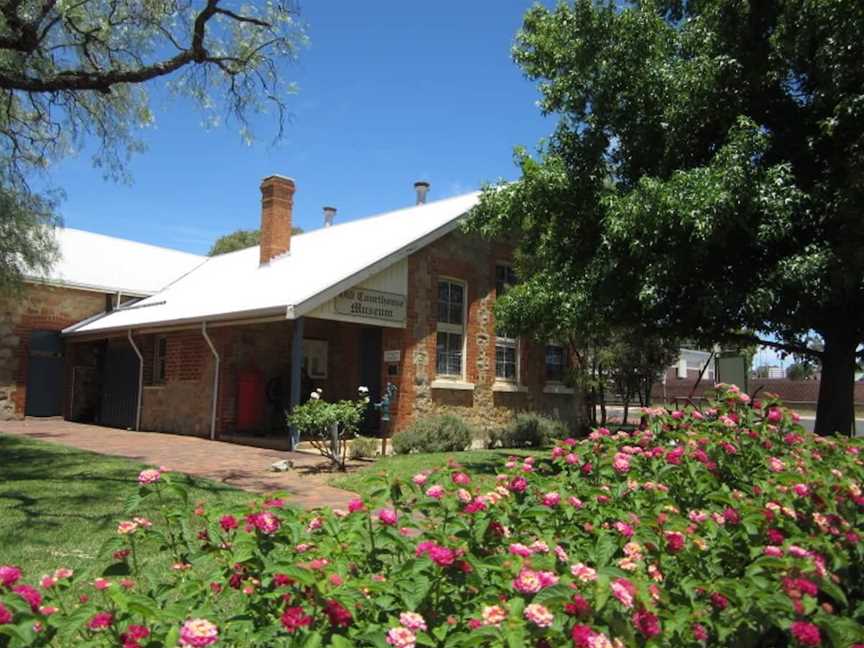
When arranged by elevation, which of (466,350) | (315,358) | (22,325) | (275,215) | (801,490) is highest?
(275,215)

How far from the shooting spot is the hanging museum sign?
1334 cm

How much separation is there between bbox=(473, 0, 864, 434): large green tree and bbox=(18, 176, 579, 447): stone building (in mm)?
3778

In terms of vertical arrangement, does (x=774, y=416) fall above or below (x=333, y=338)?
below

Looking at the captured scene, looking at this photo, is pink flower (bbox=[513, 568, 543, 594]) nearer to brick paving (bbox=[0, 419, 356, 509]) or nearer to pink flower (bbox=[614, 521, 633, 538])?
pink flower (bbox=[614, 521, 633, 538])

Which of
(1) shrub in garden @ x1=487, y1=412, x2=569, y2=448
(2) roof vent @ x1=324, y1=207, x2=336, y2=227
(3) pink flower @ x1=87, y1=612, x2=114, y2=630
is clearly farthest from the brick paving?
(2) roof vent @ x1=324, y1=207, x2=336, y2=227

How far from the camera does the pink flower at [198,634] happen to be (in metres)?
1.63

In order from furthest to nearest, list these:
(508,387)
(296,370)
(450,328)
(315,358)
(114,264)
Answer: (114,264), (315,358), (508,387), (450,328), (296,370)

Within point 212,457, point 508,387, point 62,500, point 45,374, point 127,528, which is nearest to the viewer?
point 127,528

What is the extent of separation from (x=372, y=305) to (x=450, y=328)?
2545mm

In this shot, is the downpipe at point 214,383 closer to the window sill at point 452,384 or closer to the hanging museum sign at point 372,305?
the hanging museum sign at point 372,305

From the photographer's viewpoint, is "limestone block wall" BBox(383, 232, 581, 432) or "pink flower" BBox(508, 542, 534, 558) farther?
"limestone block wall" BBox(383, 232, 581, 432)

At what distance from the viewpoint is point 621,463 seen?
3447 mm

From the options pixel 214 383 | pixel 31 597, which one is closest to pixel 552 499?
pixel 31 597

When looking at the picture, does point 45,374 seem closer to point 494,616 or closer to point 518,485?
point 518,485
